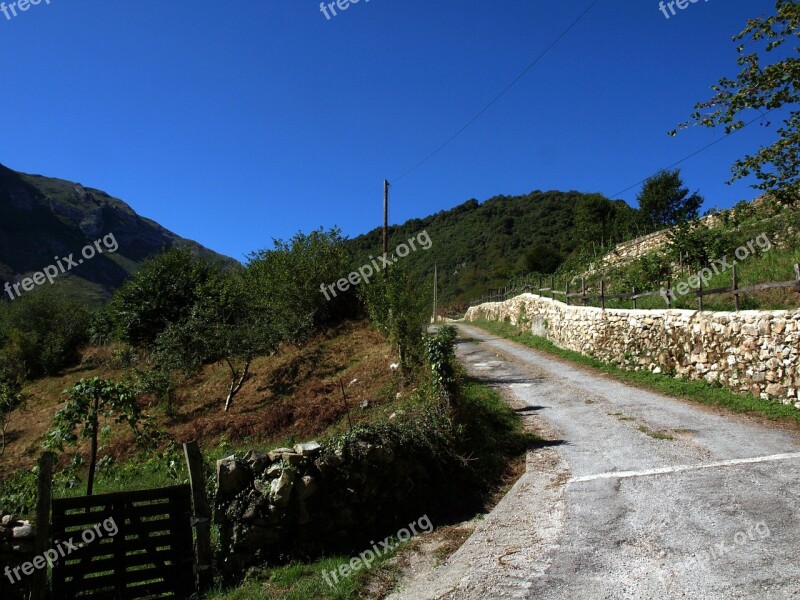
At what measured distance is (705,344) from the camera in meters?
10.8

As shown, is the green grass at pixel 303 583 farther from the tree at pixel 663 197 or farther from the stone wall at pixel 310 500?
the tree at pixel 663 197

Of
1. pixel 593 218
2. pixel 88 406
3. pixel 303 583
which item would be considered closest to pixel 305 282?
pixel 88 406

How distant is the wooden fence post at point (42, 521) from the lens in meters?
5.14

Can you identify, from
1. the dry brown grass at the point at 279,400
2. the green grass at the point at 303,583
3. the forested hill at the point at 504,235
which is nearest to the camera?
the green grass at the point at 303,583

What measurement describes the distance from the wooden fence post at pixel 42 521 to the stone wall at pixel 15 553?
149mm

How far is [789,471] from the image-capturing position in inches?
235

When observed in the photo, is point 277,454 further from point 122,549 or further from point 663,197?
point 663,197

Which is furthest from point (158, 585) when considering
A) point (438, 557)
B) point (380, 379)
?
point (380, 379)

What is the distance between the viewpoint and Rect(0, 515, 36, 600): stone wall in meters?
5.16

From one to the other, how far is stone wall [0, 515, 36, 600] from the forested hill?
39.8m

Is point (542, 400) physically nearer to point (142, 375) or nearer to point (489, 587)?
point (489, 587)

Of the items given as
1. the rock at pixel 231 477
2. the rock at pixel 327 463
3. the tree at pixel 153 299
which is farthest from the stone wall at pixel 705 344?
the tree at pixel 153 299

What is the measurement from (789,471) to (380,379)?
10011 millimetres

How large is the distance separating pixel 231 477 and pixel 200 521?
0.55 m
